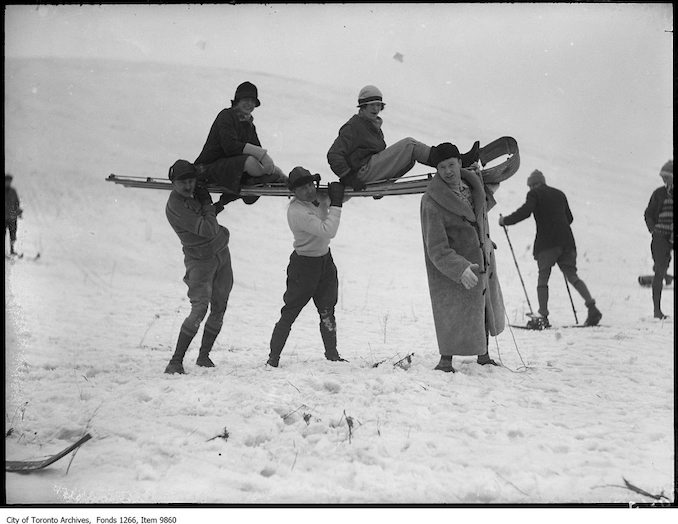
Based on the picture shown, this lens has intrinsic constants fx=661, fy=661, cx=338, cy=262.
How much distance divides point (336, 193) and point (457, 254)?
0.99 m

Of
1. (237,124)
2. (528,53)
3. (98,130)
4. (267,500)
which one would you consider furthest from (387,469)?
(98,130)

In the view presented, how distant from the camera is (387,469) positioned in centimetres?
347

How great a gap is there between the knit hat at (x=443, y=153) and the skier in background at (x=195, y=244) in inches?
66.4

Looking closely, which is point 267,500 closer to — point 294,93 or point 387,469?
point 387,469

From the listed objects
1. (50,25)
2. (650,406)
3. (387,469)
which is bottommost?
(387,469)

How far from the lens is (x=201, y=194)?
196 inches

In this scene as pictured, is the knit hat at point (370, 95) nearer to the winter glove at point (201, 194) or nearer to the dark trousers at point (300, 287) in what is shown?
the dark trousers at point (300, 287)

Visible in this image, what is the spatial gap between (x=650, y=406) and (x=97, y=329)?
4.81 m

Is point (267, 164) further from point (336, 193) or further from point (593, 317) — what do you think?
point (593, 317)

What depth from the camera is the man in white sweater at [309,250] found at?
16.1 feet

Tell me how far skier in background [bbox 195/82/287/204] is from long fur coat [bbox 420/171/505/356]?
1.24 m

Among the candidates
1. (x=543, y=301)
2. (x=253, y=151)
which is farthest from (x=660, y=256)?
(x=253, y=151)

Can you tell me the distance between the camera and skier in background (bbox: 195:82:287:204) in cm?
502

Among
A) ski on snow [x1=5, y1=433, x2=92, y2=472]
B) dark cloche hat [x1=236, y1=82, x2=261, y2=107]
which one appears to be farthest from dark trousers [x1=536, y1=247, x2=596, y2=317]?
ski on snow [x1=5, y1=433, x2=92, y2=472]
